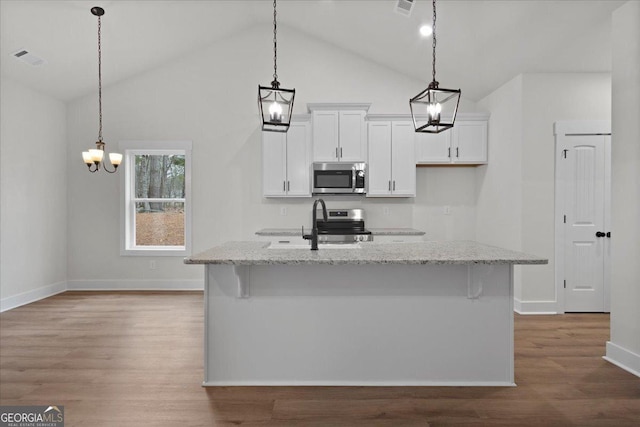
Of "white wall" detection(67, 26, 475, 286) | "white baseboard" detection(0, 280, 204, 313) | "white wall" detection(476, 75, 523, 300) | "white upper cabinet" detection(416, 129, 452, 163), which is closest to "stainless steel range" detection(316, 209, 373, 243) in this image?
"white wall" detection(67, 26, 475, 286)

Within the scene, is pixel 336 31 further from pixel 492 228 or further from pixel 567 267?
pixel 567 267

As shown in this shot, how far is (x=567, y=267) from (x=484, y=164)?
162cm

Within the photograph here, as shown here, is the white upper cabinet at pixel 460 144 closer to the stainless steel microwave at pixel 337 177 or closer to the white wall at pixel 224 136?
the white wall at pixel 224 136

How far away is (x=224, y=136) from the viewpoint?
5.76 meters

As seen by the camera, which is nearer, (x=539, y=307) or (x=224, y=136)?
(x=539, y=307)

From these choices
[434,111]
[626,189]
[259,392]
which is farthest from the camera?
[626,189]

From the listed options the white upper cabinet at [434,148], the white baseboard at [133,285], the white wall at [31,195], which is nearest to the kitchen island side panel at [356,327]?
the white upper cabinet at [434,148]

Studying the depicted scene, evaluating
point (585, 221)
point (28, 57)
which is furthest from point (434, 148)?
point (28, 57)

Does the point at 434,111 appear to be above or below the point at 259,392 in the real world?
above

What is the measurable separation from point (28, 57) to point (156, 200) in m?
2.30

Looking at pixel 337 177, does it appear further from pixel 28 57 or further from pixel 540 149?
pixel 28 57

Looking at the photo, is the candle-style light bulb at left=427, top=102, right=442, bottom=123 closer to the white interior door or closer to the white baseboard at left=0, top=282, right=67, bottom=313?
the white interior door

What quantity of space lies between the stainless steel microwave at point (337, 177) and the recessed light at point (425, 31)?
167 centimetres

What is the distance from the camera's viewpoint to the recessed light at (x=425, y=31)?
14.1 feet
